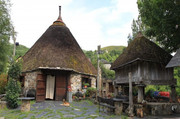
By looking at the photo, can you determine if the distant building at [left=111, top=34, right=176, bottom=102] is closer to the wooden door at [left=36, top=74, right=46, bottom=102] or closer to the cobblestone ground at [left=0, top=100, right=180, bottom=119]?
the cobblestone ground at [left=0, top=100, right=180, bottom=119]

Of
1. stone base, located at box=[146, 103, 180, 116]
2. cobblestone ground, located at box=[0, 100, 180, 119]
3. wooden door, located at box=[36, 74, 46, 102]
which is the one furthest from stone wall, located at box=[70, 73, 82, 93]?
stone base, located at box=[146, 103, 180, 116]

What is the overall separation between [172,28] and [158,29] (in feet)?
2.94

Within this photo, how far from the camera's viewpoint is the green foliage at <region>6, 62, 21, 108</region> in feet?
33.0

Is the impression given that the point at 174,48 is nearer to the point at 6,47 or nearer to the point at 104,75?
the point at 6,47

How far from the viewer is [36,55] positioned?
1511 cm

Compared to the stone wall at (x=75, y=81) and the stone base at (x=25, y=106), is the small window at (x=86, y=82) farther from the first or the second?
the stone base at (x=25, y=106)

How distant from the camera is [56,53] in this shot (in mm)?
14961

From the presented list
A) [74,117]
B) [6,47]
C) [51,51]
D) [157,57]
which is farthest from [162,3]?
[6,47]

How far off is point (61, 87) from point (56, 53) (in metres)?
3.40

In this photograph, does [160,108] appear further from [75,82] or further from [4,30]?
[4,30]

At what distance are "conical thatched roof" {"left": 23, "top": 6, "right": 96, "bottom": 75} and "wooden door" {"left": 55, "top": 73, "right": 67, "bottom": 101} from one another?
1.04m

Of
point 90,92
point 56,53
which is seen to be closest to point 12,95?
point 56,53

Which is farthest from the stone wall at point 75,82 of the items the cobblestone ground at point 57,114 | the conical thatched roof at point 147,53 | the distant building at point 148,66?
the conical thatched roof at point 147,53

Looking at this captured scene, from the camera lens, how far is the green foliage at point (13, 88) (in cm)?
1005
